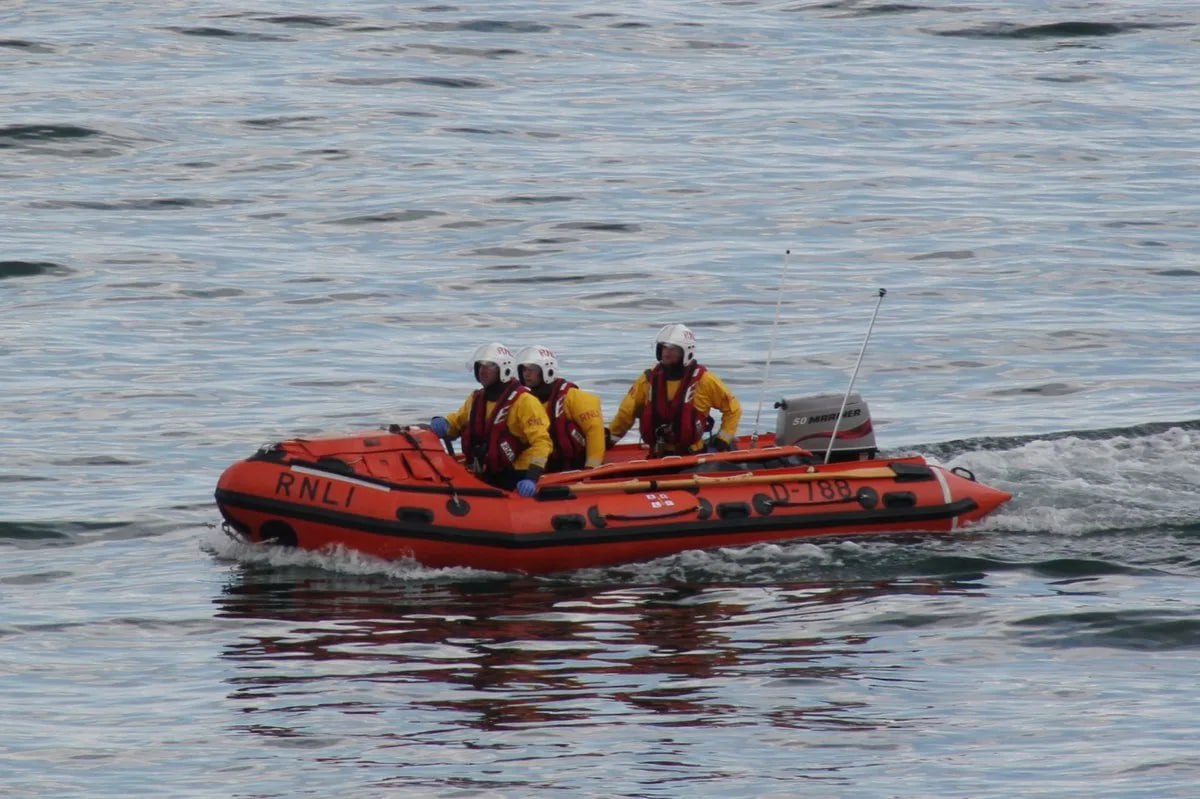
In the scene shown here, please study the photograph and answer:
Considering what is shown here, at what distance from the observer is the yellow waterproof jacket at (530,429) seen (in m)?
14.3

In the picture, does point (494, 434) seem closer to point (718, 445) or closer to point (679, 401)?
point (679, 401)

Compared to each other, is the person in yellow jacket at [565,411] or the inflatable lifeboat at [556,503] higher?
the person in yellow jacket at [565,411]

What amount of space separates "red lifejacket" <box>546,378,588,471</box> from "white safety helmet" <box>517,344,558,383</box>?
8 centimetres

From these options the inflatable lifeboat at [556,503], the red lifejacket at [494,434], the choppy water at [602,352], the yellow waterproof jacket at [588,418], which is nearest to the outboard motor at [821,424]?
the inflatable lifeboat at [556,503]

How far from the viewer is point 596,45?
136 feet

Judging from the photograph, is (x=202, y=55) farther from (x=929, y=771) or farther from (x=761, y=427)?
(x=929, y=771)

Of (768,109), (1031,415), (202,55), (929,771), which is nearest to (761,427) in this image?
(1031,415)

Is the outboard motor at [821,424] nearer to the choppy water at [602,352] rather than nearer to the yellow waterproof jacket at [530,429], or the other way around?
the choppy water at [602,352]

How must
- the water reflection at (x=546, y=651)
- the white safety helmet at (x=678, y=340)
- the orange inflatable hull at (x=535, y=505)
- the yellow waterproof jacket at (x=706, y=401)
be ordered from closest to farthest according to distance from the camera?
the water reflection at (x=546, y=651), the orange inflatable hull at (x=535, y=505), the white safety helmet at (x=678, y=340), the yellow waterproof jacket at (x=706, y=401)

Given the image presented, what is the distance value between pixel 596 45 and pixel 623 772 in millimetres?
32279

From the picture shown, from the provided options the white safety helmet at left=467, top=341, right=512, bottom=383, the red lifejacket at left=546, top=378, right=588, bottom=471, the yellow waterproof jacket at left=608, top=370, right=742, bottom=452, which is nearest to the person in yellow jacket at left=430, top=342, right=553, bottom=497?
the white safety helmet at left=467, top=341, right=512, bottom=383

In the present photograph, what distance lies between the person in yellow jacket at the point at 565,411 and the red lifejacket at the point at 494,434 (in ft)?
0.70

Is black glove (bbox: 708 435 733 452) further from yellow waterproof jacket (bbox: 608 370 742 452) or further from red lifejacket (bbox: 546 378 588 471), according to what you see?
red lifejacket (bbox: 546 378 588 471)

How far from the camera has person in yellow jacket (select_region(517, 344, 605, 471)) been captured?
1463 centimetres
